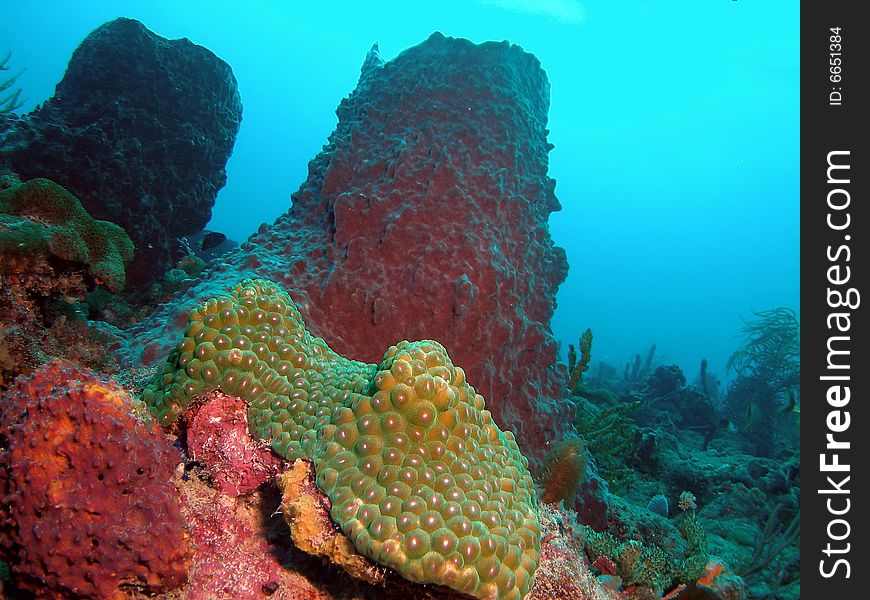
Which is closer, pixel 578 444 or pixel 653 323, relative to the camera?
pixel 578 444

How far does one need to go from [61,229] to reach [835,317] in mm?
6325

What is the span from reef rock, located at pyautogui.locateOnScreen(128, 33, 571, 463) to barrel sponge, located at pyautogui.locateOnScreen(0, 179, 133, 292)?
0.72m

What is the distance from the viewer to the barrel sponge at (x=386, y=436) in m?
1.66

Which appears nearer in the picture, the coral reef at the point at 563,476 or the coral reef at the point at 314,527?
the coral reef at the point at 314,527

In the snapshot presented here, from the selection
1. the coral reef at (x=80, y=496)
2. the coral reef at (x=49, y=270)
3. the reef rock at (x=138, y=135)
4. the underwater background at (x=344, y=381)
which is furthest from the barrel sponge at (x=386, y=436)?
the reef rock at (x=138, y=135)

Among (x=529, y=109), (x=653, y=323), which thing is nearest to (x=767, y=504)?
(x=529, y=109)

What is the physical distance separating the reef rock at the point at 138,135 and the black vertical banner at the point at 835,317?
851 cm

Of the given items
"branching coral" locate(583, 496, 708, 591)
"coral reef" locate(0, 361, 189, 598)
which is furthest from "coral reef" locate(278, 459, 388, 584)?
"branching coral" locate(583, 496, 708, 591)

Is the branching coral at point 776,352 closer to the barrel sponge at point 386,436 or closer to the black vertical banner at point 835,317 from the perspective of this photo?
the black vertical banner at point 835,317

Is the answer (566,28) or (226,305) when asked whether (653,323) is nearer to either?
(566,28)

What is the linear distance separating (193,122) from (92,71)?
1512 mm

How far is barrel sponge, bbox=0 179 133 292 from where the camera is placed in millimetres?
3086

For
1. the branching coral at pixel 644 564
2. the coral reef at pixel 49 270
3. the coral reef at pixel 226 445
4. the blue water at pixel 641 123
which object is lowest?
the branching coral at pixel 644 564

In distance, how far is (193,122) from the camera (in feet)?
26.0
